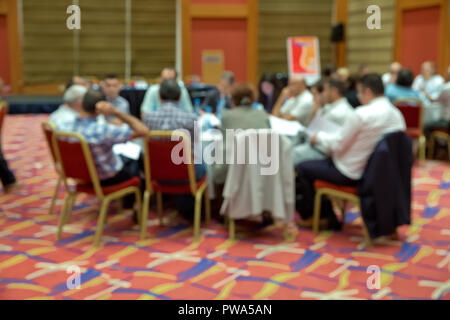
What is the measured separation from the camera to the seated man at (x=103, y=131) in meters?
3.63

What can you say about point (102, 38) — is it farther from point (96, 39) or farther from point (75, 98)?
point (75, 98)

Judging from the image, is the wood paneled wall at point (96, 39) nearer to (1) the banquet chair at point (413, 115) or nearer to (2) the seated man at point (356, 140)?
(1) the banquet chair at point (413, 115)

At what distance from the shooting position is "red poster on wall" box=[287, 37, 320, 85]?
372 inches

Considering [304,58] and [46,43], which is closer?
[304,58]

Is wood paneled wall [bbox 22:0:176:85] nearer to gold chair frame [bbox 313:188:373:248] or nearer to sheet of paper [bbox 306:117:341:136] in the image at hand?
sheet of paper [bbox 306:117:341:136]

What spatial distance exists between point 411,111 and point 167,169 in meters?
3.75

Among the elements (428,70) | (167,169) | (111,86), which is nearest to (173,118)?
(167,169)

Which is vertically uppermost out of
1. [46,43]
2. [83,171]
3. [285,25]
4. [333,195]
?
[285,25]

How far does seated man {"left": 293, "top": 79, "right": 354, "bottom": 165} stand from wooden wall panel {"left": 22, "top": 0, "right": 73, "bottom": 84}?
870cm

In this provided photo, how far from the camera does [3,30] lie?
11.5m

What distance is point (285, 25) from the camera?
12.1m

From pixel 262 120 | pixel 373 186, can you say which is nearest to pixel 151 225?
pixel 262 120

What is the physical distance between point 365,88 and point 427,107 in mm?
3232
